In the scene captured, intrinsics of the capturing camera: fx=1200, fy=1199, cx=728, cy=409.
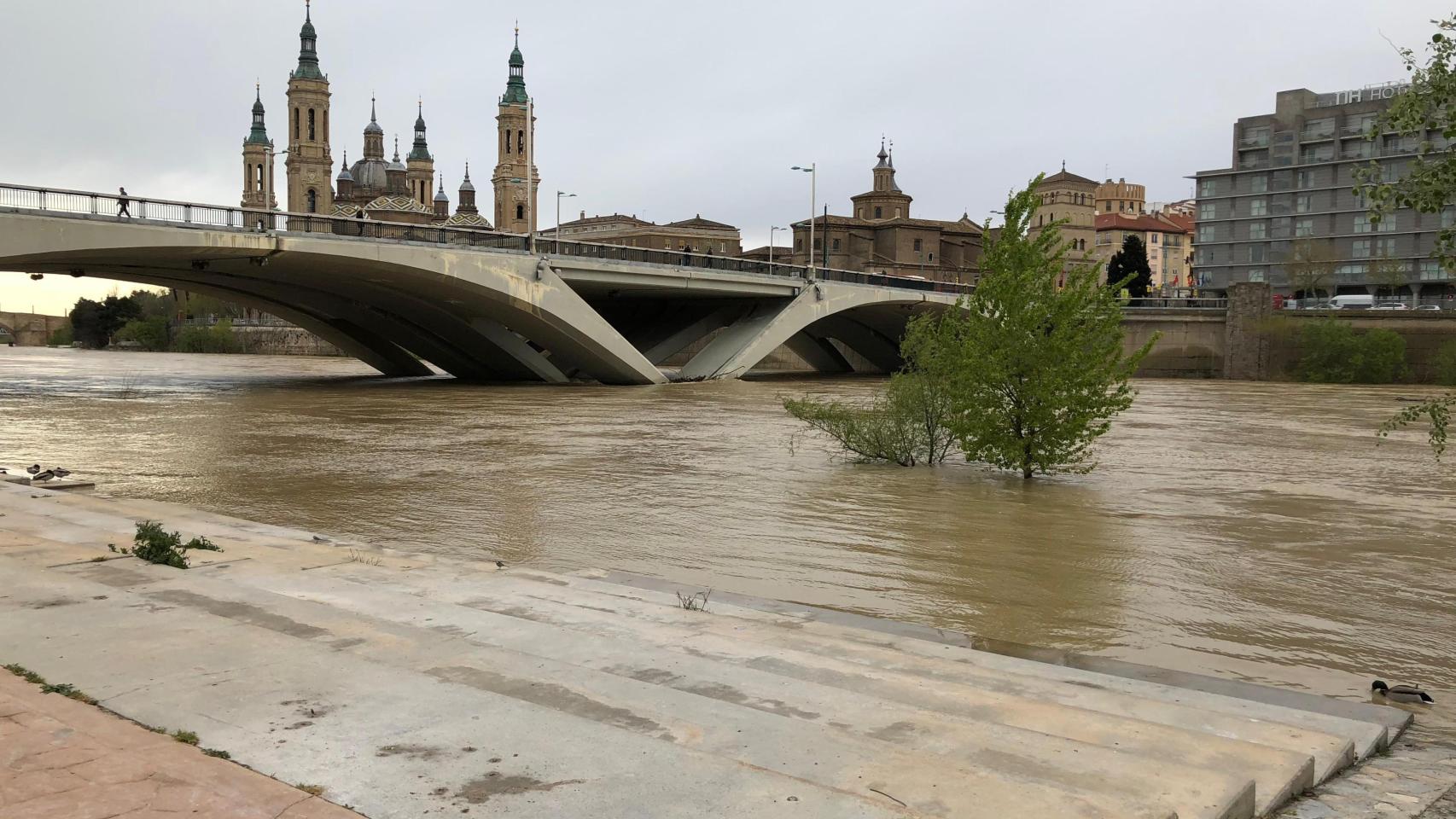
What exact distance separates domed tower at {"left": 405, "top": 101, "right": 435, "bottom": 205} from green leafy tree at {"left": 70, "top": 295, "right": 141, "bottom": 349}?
36.9 m

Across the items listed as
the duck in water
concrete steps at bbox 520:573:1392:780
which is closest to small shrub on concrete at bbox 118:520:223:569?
concrete steps at bbox 520:573:1392:780

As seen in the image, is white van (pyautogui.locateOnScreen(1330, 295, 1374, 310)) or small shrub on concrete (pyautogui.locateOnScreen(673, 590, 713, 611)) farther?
white van (pyautogui.locateOnScreen(1330, 295, 1374, 310))

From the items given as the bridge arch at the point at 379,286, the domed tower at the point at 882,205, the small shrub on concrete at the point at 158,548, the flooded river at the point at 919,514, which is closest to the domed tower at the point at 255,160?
the domed tower at the point at 882,205

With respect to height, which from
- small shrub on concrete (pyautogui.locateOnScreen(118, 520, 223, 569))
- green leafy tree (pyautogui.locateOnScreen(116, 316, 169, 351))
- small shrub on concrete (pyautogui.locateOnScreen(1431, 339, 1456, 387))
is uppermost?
green leafy tree (pyautogui.locateOnScreen(116, 316, 169, 351))

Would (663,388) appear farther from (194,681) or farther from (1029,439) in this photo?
(194,681)

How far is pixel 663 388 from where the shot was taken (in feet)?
155

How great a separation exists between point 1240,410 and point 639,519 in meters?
30.6

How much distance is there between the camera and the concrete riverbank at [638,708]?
387 cm

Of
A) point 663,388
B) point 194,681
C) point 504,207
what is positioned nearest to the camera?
point 194,681

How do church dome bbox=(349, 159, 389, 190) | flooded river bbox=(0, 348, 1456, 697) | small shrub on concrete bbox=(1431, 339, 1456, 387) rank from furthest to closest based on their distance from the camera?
church dome bbox=(349, 159, 389, 190) < small shrub on concrete bbox=(1431, 339, 1456, 387) < flooded river bbox=(0, 348, 1456, 697)

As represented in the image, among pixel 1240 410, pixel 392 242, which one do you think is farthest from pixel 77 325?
pixel 1240 410

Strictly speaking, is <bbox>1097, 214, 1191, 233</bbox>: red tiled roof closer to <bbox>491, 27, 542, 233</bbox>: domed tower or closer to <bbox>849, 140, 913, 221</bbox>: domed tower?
<bbox>849, 140, 913, 221</bbox>: domed tower

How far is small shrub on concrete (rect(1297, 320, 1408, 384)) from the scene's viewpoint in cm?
6016

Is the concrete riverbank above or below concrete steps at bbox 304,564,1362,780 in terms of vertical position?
above
